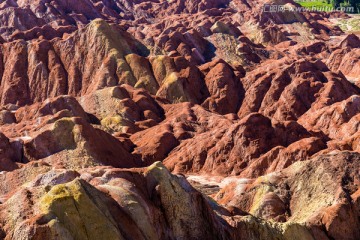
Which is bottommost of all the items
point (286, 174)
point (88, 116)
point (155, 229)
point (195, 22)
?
point (195, 22)

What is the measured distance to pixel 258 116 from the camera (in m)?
82.4

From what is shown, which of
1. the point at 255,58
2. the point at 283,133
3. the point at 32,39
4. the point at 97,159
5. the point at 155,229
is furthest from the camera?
the point at 255,58

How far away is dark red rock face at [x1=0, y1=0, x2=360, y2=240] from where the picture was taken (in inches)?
1439

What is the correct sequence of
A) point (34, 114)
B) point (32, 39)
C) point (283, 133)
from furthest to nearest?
point (32, 39), point (34, 114), point (283, 133)

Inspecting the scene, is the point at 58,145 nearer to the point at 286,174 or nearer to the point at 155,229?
the point at 286,174

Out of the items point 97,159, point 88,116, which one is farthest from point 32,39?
point 97,159

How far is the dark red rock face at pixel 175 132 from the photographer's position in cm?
3656

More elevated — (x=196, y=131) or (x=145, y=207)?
(x=145, y=207)

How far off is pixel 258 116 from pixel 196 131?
12594mm

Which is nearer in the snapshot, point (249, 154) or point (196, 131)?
point (249, 154)

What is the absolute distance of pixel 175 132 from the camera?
89812mm

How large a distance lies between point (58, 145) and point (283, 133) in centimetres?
3027

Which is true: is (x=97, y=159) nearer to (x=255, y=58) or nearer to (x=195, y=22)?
(x=255, y=58)

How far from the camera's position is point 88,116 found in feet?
310
